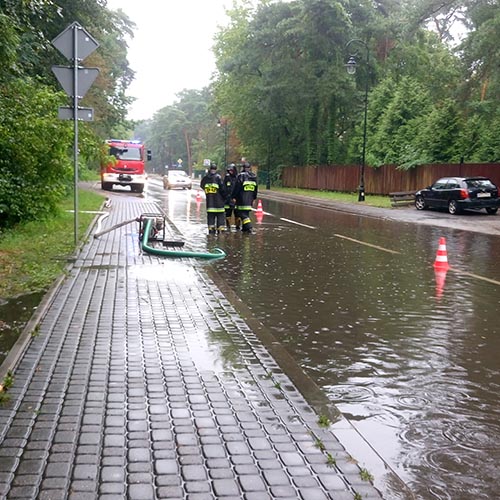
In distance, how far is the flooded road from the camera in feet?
13.1

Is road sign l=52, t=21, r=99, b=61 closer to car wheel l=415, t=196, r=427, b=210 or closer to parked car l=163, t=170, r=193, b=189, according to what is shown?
car wheel l=415, t=196, r=427, b=210

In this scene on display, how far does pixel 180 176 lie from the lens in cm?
5175

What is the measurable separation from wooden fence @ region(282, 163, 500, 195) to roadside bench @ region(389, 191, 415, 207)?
395cm

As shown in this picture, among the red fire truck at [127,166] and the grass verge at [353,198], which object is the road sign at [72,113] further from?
the red fire truck at [127,166]

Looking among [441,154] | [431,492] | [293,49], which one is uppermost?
[293,49]

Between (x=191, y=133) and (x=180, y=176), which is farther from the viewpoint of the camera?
(x=191, y=133)

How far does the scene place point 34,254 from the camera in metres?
11.2

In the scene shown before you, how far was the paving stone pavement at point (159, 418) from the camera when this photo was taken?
336 centimetres

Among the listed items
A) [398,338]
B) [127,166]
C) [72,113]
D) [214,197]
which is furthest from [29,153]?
[127,166]

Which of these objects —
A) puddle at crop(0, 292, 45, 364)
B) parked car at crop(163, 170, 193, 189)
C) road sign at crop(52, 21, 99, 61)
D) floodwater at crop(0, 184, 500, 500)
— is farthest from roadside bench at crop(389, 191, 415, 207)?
puddle at crop(0, 292, 45, 364)

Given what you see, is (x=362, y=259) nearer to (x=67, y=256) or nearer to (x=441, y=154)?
(x=67, y=256)

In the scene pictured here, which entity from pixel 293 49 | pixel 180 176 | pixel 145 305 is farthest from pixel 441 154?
pixel 145 305

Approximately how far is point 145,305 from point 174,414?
11.8 feet

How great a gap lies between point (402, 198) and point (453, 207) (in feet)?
19.0
